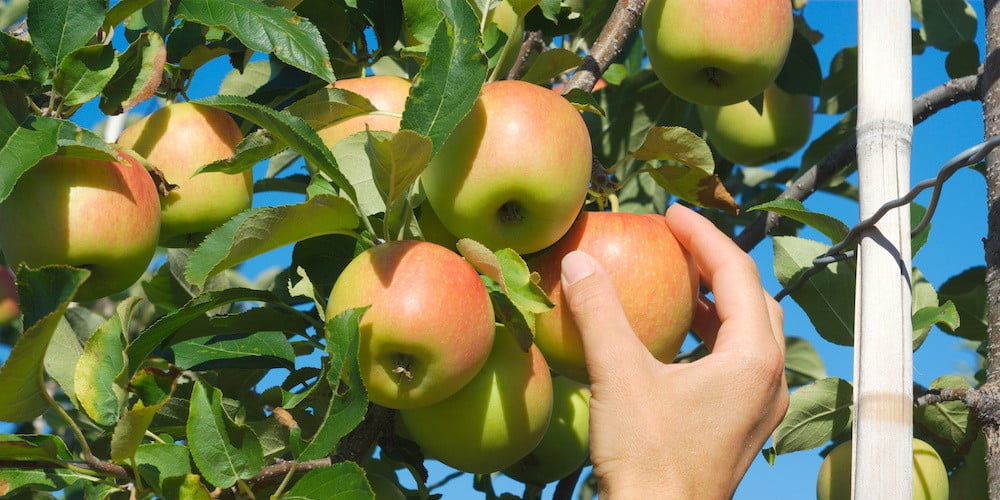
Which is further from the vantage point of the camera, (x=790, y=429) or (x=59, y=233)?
(x=790, y=429)

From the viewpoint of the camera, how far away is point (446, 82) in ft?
3.07

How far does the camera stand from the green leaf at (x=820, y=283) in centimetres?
143

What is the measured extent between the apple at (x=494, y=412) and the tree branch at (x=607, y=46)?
372 mm

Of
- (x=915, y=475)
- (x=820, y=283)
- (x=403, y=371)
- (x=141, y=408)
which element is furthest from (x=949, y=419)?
(x=141, y=408)

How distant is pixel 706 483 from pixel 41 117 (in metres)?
0.75

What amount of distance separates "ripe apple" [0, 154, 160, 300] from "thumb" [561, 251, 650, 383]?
0.45m

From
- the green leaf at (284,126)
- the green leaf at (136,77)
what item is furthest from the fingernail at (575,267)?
the green leaf at (136,77)

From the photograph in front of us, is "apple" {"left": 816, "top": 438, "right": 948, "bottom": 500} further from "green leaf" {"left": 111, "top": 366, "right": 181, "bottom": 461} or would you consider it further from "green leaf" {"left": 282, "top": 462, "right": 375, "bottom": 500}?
"green leaf" {"left": 111, "top": 366, "right": 181, "bottom": 461}

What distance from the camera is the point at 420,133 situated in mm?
931

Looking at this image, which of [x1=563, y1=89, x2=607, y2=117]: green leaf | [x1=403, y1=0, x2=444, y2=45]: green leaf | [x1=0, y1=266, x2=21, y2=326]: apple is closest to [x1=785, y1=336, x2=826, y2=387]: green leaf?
[x1=563, y1=89, x2=607, y2=117]: green leaf

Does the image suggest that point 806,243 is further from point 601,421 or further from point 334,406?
point 334,406

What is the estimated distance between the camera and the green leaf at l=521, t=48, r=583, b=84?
111cm

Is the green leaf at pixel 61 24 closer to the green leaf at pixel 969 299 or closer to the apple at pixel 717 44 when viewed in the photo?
the apple at pixel 717 44

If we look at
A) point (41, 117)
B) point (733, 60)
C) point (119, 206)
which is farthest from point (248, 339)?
point (733, 60)
